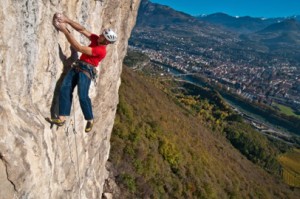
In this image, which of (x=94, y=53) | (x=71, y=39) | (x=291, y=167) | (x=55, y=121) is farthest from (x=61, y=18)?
(x=291, y=167)

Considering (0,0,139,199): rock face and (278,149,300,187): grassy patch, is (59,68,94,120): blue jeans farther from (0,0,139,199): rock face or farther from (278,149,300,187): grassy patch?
(278,149,300,187): grassy patch

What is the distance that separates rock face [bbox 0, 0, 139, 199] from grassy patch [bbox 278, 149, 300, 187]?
353 feet

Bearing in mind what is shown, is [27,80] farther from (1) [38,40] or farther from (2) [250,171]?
(2) [250,171]

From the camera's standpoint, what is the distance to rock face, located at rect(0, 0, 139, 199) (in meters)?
8.82

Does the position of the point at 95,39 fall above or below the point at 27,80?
above

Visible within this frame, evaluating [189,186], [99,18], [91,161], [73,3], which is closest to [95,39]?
[73,3]

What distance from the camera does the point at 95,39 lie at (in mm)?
11234

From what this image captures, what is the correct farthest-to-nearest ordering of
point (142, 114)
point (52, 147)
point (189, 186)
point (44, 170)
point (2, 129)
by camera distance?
point (142, 114) < point (189, 186) < point (52, 147) < point (44, 170) < point (2, 129)

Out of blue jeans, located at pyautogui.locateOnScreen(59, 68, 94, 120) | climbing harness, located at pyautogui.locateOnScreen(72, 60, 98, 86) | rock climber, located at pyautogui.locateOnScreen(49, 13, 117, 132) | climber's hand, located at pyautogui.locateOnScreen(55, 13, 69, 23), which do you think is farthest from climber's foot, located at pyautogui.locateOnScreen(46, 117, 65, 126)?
climber's hand, located at pyautogui.locateOnScreen(55, 13, 69, 23)

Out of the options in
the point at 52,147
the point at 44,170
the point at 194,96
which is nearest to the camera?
the point at 44,170

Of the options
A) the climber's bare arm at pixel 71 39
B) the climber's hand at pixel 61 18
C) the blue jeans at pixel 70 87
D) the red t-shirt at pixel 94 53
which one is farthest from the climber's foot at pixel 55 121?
the climber's hand at pixel 61 18

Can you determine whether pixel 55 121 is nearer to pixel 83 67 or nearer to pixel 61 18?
pixel 83 67

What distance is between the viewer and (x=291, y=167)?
12019 cm

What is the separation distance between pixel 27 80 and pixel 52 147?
253cm
